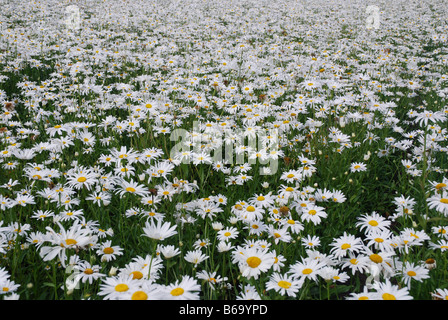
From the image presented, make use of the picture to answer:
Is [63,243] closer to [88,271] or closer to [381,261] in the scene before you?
[88,271]

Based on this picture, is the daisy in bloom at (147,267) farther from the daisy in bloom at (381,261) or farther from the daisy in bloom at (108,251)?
the daisy in bloom at (381,261)

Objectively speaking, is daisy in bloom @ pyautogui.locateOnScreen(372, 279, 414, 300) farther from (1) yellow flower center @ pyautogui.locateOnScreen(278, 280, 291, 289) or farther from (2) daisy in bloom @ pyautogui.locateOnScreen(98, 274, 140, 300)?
(2) daisy in bloom @ pyautogui.locateOnScreen(98, 274, 140, 300)

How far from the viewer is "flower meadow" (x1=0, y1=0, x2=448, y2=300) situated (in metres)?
2.01

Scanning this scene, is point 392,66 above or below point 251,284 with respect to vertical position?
above

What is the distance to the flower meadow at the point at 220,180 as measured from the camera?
201cm

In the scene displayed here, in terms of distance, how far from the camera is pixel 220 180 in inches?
146

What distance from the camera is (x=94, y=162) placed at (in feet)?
12.4

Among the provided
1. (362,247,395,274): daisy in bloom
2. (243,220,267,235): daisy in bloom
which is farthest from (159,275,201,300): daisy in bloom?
(362,247,395,274): daisy in bloom

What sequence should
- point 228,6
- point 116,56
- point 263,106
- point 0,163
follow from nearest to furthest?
1. point 0,163
2. point 263,106
3. point 116,56
4. point 228,6

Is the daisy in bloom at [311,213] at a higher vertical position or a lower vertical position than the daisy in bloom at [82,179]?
lower

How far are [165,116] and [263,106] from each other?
1394 millimetres

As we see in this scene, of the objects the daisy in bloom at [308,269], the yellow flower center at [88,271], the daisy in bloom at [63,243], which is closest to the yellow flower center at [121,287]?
the daisy in bloom at [63,243]
